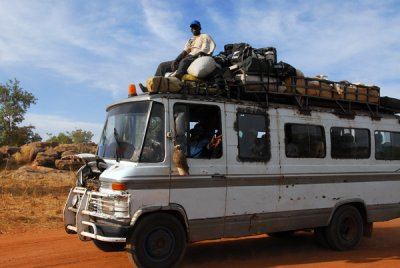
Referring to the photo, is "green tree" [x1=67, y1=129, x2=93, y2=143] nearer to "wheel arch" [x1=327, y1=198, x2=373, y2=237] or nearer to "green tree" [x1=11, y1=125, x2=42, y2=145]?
"green tree" [x1=11, y1=125, x2=42, y2=145]

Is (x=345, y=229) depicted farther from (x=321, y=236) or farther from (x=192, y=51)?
(x=192, y=51)

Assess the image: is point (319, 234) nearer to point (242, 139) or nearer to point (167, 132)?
point (242, 139)

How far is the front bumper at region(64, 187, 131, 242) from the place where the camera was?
20.4 ft

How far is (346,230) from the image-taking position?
901cm

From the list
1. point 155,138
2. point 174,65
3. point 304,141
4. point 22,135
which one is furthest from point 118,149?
point 22,135

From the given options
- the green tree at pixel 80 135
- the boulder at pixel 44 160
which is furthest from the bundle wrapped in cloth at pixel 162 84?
the green tree at pixel 80 135

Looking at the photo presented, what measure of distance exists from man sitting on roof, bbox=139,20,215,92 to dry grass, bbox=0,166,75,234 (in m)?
5.12

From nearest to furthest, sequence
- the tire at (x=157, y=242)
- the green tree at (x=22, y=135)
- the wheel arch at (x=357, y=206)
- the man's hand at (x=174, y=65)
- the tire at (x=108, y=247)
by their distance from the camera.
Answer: the tire at (x=157, y=242) → the tire at (x=108, y=247) → the man's hand at (x=174, y=65) → the wheel arch at (x=357, y=206) → the green tree at (x=22, y=135)

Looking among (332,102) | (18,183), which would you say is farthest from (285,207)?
(18,183)

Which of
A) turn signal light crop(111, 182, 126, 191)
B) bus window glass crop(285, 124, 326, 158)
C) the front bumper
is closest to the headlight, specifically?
the front bumper

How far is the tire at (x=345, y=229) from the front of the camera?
8.72 metres

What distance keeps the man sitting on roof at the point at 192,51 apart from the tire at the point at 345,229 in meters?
3.91

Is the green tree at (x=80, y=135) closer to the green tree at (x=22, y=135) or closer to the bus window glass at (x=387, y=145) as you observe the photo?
the green tree at (x=22, y=135)

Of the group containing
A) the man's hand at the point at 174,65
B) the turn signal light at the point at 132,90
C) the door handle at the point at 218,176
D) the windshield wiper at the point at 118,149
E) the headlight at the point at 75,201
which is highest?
the man's hand at the point at 174,65
